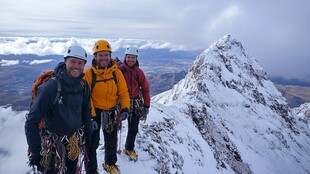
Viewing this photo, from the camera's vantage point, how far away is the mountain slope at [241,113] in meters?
31.6

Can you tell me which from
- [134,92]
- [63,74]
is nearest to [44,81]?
[63,74]

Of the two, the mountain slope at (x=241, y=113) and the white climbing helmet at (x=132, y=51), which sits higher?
the white climbing helmet at (x=132, y=51)

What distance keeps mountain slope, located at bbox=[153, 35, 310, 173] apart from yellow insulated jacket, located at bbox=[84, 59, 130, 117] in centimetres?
2010

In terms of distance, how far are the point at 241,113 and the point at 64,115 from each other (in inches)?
1809

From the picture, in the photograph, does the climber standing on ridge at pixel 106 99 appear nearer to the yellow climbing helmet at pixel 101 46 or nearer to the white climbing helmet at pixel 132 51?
the yellow climbing helmet at pixel 101 46

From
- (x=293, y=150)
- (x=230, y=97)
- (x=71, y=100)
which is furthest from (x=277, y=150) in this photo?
(x=71, y=100)

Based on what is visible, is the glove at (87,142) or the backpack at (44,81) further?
the glove at (87,142)

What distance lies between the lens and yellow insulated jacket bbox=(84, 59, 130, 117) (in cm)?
827

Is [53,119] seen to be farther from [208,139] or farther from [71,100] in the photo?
[208,139]

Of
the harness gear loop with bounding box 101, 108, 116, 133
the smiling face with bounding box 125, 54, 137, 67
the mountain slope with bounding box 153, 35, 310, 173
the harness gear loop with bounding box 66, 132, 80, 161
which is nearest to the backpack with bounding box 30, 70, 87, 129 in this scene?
the harness gear loop with bounding box 66, 132, 80, 161

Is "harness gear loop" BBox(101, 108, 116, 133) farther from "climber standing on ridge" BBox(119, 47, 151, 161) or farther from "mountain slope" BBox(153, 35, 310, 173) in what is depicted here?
"mountain slope" BBox(153, 35, 310, 173)

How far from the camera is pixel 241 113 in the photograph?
48062mm

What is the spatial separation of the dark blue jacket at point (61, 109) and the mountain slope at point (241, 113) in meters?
22.0

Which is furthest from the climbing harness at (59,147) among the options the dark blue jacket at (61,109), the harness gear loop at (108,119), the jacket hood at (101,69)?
the jacket hood at (101,69)
